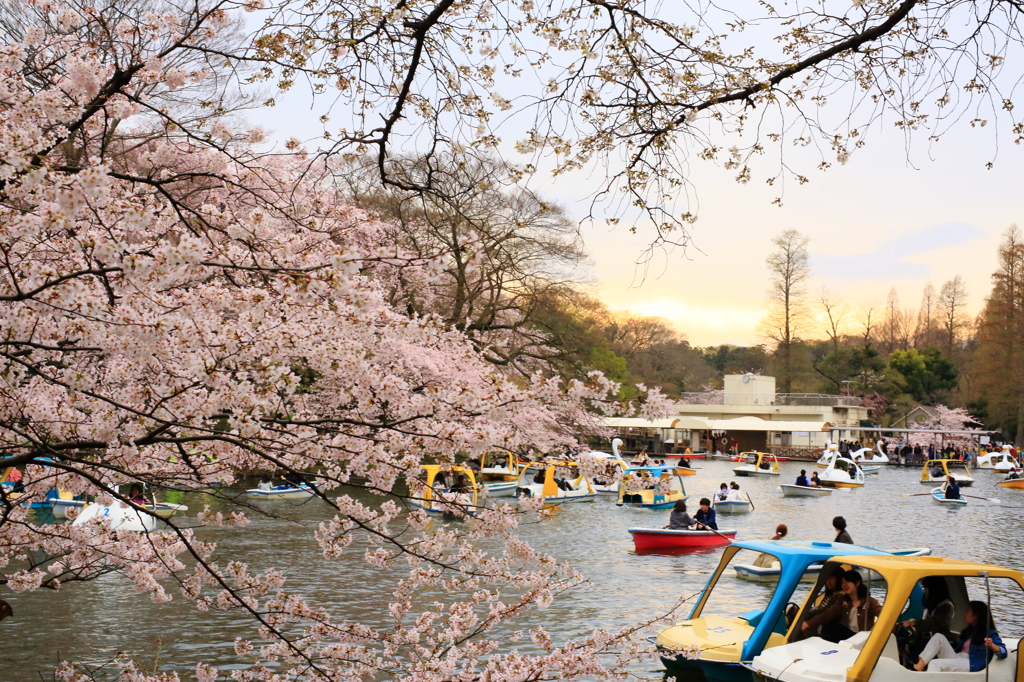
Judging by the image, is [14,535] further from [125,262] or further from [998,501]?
[998,501]

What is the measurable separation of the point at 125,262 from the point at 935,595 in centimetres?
789

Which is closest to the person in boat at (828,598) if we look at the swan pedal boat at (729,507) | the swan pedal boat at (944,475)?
the swan pedal boat at (729,507)

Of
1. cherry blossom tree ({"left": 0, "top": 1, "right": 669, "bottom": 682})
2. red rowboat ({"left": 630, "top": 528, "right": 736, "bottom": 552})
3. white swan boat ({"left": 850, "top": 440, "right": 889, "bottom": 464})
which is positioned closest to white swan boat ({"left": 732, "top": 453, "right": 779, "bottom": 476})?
white swan boat ({"left": 850, "top": 440, "right": 889, "bottom": 464})

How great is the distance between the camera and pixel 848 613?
900 centimetres

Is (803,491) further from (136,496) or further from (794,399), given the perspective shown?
(794,399)

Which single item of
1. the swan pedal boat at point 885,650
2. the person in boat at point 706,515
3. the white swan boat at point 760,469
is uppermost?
the swan pedal boat at point 885,650

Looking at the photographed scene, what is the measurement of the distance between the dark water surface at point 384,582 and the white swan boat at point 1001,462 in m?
25.4

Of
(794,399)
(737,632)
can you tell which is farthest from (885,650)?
(794,399)

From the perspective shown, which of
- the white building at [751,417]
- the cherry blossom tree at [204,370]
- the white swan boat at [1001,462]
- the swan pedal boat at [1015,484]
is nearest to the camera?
the cherry blossom tree at [204,370]

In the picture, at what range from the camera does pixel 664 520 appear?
28062 millimetres

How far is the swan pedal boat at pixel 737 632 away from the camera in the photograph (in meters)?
9.47

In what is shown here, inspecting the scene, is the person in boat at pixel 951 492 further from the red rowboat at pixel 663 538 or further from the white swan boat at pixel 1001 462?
the white swan boat at pixel 1001 462

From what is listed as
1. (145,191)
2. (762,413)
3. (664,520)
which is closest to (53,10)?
(145,191)

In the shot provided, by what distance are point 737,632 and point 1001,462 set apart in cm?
5537
